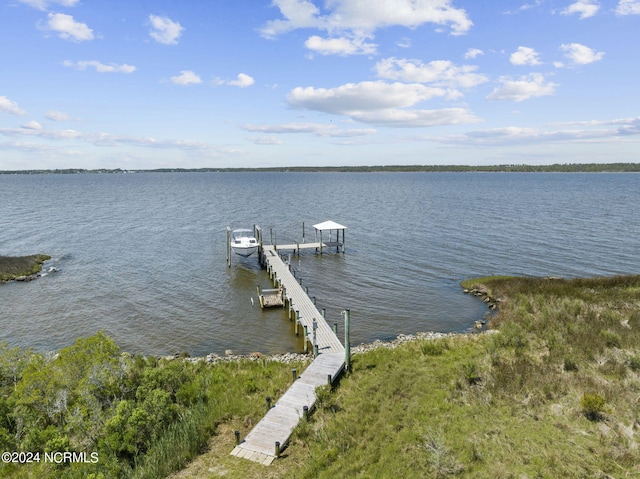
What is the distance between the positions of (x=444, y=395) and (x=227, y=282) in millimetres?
22503

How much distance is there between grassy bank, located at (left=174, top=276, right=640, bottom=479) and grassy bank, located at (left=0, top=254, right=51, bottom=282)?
31245 mm

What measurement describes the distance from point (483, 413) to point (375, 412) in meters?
3.09

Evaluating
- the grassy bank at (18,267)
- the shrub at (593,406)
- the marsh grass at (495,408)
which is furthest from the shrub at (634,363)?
the grassy bank at (18,267)

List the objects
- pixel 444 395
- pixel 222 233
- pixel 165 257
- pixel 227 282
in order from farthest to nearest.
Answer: pixel 222 233 → pixel 165 257 → pixel 227 282 → pixel 444 395

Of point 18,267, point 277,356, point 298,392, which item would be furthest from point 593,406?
point 18,267

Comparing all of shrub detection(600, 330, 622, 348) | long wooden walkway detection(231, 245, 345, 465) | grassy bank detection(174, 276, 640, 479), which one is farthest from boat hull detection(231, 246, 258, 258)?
shrub detection(600, 330, 622, 348)

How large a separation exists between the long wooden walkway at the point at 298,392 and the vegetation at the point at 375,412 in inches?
15.7

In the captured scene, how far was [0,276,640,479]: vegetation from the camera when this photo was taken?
9.69 meters

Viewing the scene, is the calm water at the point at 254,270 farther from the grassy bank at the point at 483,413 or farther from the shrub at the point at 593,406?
the shrub at the point at 593,406

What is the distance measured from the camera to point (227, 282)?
31844 millimetres

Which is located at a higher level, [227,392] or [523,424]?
[523,424]

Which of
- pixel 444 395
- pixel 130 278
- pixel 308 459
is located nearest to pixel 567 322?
pixel 444 395

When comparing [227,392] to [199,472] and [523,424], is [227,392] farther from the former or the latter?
[523,424]

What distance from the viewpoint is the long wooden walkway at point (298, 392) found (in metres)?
11.1
